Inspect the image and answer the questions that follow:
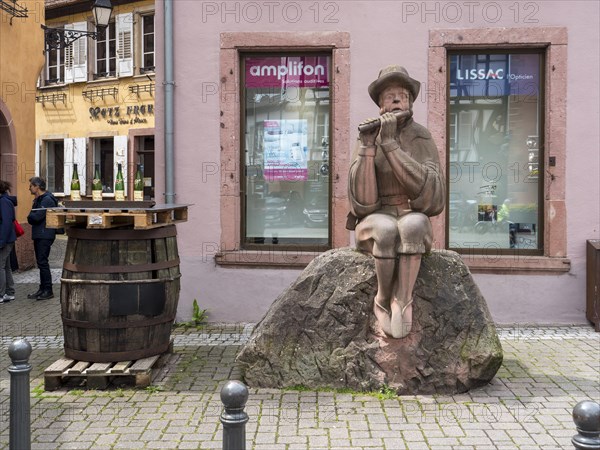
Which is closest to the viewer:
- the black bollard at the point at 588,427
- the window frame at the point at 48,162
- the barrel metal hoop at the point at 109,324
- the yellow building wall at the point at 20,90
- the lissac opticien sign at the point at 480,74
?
the black bollard at the point at 588,427

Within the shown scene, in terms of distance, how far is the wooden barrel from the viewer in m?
5.66

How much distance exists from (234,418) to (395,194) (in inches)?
120

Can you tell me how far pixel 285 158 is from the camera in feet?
28.7

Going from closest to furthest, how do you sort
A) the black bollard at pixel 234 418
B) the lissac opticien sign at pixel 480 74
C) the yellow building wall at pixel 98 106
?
the black bollard at pixel 234 418 → the lissac opticien sign at pixel 480 74 → the yellow building wall at pixel 98 106

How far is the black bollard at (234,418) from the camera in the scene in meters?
2.87

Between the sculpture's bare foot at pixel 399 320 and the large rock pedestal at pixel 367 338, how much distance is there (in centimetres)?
9

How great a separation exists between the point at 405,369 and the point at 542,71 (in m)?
4.53

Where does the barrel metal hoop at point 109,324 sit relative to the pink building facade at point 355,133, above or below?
below

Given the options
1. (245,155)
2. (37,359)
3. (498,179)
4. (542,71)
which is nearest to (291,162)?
(245,155)

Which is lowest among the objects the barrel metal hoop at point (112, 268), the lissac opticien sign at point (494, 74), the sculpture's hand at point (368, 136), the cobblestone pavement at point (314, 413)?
the cobblestone pavement at point (314, 413)

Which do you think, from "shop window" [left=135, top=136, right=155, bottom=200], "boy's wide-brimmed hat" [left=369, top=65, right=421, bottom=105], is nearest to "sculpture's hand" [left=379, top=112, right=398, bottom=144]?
"boy's wide-brimmed hat" [left=369, top=65, right=421, bottom=105]

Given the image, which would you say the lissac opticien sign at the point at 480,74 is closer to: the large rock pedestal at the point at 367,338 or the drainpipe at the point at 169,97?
the drainpipe at the point at 169,97

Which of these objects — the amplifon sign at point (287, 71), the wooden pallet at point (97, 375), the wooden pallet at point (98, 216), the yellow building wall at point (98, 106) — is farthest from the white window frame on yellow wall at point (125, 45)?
the wooden pallet at point (97, 375)

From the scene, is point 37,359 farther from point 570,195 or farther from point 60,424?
point 570,195
